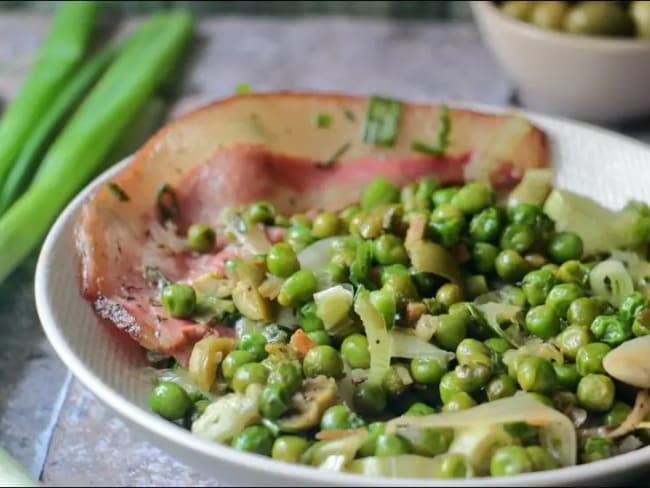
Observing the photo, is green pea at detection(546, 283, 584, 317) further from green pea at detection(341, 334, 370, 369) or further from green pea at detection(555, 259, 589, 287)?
green pea at detection(341, 334, 370, 369)

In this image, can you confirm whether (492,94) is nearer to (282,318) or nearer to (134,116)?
(134,116)

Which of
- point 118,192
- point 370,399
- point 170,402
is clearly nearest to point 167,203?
point 118,192

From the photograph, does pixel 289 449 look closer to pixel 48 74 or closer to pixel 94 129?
pixel 94 129

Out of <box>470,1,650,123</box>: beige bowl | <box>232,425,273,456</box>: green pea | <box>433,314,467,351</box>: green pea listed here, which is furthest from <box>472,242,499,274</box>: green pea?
<box>470,1,650,123</box>: beige bowl

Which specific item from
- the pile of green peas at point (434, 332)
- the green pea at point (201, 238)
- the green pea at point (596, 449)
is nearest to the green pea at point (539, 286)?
the pile of green peas at point (434, 332)

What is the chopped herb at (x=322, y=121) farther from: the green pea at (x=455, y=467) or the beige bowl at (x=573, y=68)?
the green pea at (x=455, y=467)
